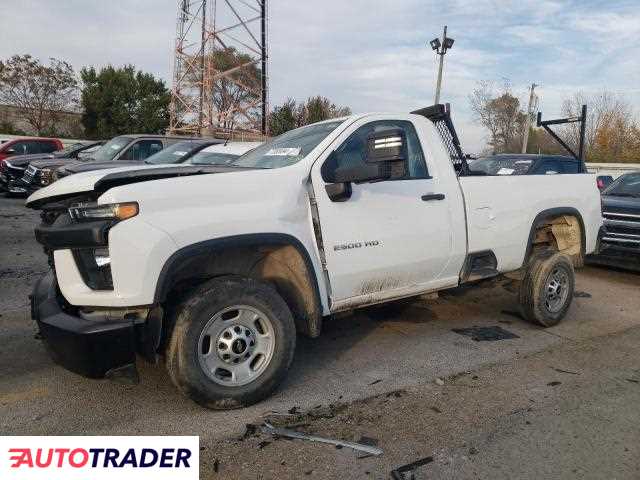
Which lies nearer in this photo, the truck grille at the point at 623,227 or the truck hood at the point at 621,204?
the truck grille at the point at 623,227

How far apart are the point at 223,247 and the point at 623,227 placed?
6.66 meters

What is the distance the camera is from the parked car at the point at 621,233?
7414mm

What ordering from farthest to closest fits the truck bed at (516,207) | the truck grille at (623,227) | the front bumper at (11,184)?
the front bumper at (11,184)
the truck grille at (623,227)
the truck bed at (516,207)

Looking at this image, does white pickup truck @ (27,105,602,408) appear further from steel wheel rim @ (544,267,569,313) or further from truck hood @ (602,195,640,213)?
truck hood @ (602,195,640,213)

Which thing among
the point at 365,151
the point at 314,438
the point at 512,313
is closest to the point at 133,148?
the point at 512,313

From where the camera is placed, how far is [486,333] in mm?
5039

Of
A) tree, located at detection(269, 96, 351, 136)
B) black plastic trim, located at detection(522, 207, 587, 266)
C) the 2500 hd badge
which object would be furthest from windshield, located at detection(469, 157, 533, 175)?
tree, located at detection(269, 96, 351, 136)

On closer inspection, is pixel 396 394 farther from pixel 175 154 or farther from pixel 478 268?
pixel 175 154

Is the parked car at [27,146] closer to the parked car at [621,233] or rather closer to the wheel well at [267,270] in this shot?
the wheel well at [267,270]

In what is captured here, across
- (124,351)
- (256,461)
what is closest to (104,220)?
(124,351)

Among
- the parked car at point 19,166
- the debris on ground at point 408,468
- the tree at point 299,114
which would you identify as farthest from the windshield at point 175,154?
the tree at point 299,114

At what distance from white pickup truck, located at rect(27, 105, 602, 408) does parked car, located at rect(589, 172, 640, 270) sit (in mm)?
4170

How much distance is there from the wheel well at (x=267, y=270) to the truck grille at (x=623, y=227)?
5845mm

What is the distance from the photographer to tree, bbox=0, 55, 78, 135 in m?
33.3
